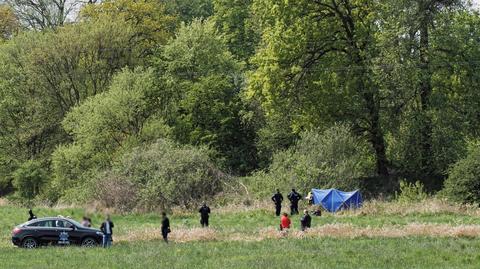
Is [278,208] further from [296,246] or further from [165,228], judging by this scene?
[296,246]

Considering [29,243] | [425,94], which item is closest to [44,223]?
[29,243]

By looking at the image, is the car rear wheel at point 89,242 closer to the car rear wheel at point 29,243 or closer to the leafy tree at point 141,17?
the car rear wheel at point 29,243

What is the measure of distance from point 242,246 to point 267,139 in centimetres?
2934

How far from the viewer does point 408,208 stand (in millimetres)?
36938

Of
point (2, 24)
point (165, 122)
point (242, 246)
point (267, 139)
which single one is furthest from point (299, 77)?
point (2, 24)

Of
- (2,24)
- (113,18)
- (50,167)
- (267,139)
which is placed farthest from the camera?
(2,24)

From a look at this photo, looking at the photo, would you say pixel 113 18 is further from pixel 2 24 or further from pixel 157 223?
pixel 157 223

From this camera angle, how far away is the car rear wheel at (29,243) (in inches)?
1137

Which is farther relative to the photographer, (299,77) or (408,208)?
(299,77)

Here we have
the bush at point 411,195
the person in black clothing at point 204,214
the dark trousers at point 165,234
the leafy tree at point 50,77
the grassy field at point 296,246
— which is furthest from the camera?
the leafy tree at point 50,77

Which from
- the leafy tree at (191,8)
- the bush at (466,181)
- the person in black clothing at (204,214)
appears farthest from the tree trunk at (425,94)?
the leafy tree at (191,8)

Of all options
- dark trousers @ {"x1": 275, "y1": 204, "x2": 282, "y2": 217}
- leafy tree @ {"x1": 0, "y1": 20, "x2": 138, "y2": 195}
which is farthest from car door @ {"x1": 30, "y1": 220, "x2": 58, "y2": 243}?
leafy tree @ {"x1": 0, "y1": 20, "x2": 138, "y2": 195}

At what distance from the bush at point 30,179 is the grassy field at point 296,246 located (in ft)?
69.1

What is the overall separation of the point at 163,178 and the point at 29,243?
15473 mm
